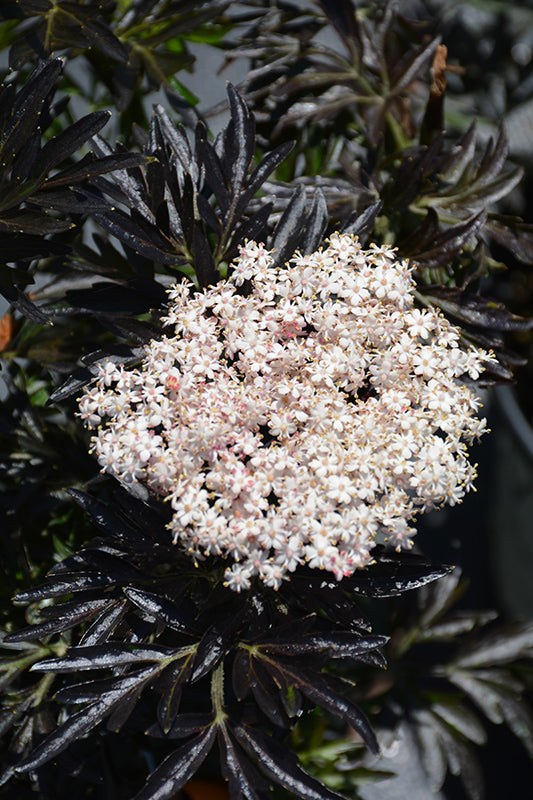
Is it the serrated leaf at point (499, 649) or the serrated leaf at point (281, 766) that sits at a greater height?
the serrated leaf at point (281, 766)

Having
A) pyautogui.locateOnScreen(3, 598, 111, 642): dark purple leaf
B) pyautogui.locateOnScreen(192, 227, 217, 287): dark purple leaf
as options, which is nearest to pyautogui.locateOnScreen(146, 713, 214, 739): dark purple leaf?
pyautogui.locateOnScreen(3, 598, 111, 642): dark purple leaf

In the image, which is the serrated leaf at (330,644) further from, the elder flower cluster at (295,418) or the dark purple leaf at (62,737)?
the dark purple leaf at (62,737)

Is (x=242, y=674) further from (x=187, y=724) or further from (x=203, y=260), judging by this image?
(x=203, y=260)

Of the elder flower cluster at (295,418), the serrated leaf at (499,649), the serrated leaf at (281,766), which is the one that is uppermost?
the elder flower cluster at (295,418)

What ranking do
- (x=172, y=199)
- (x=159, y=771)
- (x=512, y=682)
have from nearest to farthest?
1. (x=159, y=771)
2. (x=172, y=199)
3. (x=512, y=682)

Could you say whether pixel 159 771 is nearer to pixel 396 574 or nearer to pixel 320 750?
pixel 396 574

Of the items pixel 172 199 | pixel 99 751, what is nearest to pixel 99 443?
pixel 172 199

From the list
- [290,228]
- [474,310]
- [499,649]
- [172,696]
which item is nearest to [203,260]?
[290,228]

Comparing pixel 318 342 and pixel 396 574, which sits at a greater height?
pixel 318 342

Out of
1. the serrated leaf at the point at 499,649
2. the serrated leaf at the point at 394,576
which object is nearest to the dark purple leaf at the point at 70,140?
the serrated leaf at the point at 394,576
